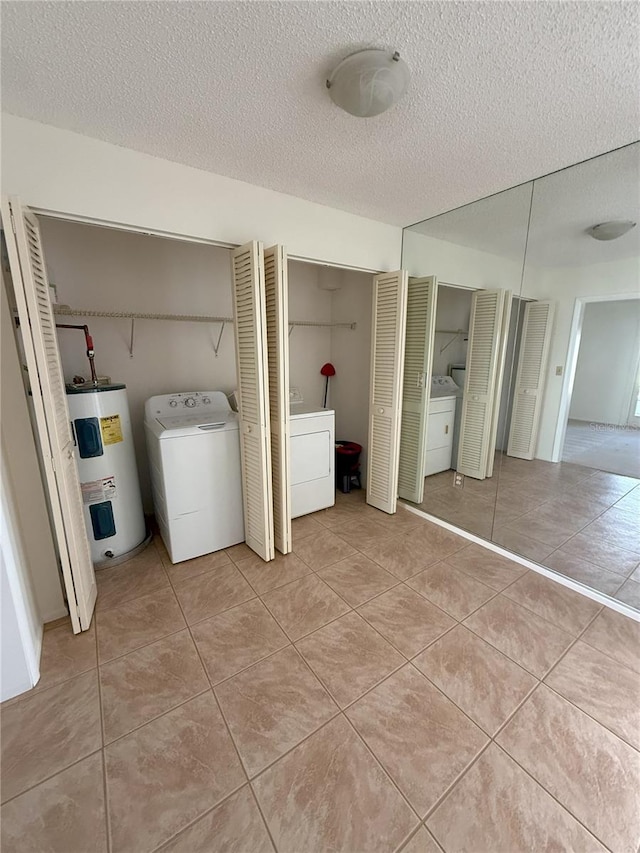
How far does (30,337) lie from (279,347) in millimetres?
1229

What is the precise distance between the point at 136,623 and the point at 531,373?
3087 millimetres

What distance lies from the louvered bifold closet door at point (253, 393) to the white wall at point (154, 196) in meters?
0.28

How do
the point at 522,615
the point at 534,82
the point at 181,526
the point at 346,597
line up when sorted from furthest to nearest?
1. the point at 181,526
2. the point at 346,597
3. the point at 522,615
4. the point at 534,82

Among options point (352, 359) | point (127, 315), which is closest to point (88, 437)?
point (127, 315)

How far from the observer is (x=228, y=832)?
3.39 ft

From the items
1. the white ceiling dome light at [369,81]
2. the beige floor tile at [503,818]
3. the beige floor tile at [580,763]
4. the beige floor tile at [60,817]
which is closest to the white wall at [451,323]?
the white ceiling dome light at [369,81]

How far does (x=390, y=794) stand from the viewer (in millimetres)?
1122

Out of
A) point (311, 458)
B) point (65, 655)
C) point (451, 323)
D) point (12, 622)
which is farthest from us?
point (311, 458)

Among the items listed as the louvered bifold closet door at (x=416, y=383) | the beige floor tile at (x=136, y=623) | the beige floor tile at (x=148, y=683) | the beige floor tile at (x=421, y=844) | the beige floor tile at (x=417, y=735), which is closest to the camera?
the beige floor tile at (x=421, y=844)

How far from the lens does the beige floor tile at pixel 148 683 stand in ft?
4.50

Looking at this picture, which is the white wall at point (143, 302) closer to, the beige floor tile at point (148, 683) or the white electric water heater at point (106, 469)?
the white electric water heater at point (106, 469)

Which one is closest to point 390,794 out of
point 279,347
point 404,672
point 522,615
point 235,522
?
point 404,672

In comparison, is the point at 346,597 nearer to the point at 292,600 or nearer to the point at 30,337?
the point at 292,600

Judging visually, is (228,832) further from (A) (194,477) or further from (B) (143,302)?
(B) (143,302)
